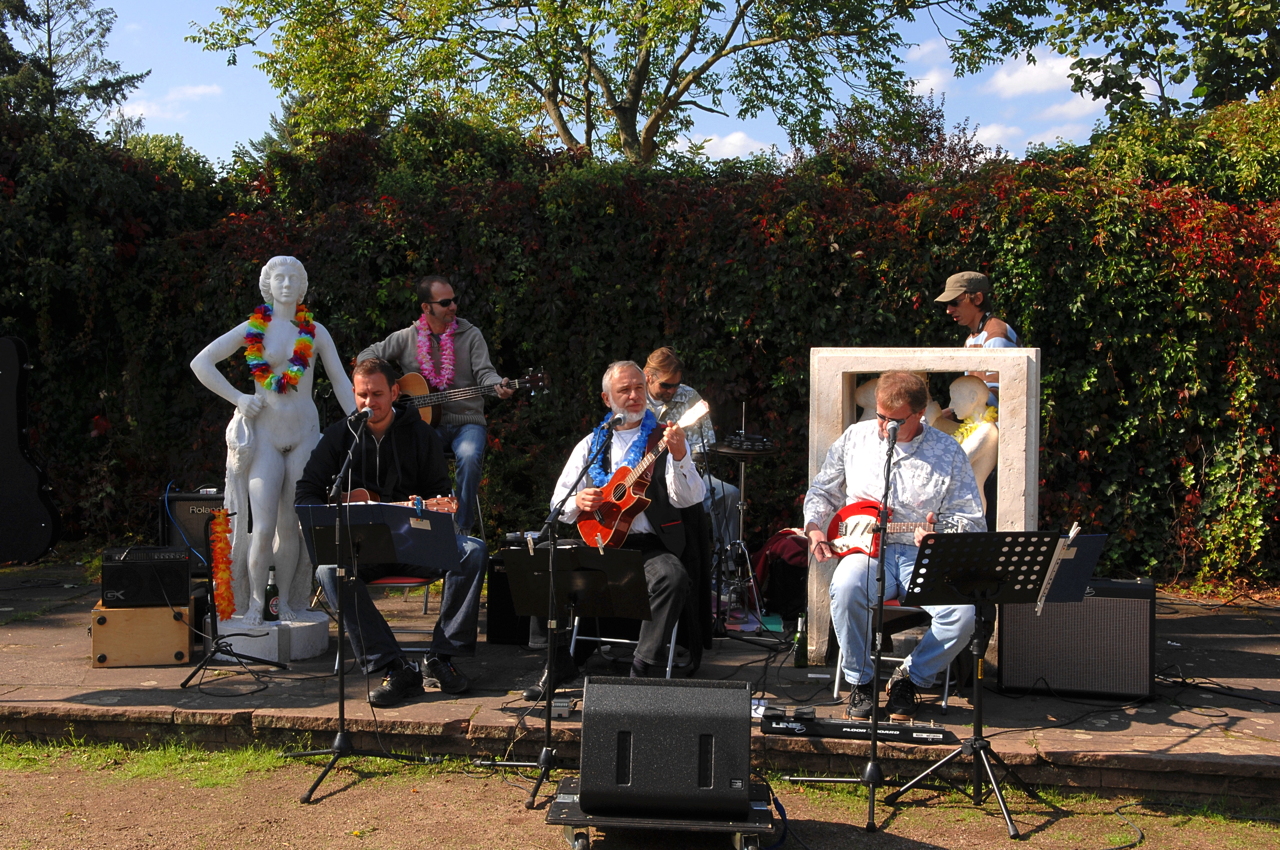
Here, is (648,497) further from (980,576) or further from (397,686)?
(980,576)

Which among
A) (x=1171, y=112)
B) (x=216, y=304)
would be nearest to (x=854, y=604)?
(x=216, y=304)

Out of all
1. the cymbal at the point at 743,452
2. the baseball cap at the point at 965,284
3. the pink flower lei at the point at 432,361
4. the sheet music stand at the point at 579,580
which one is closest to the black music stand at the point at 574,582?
the sheet music stand at the point at 579,580

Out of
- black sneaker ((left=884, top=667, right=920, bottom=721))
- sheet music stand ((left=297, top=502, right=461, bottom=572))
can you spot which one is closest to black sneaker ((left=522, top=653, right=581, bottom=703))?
sheet music stand ((left=297, top=502, right=461, bottom=572))

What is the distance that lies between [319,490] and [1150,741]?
3.73 meters

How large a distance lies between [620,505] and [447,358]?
208 centimetres

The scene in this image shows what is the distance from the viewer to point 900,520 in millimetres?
4633

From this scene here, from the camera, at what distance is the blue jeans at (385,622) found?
4715mm

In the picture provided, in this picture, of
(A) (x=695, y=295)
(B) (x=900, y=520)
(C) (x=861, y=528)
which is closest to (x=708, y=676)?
(C) (x=861, y=528)

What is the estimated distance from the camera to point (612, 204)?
7645 millimetres

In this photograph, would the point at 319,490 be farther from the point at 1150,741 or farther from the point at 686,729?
the point at 1150,741

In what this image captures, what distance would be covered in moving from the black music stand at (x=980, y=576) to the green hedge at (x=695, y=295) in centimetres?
357

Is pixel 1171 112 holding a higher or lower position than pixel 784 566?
higher

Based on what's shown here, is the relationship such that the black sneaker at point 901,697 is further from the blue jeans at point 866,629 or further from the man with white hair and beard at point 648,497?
the man with white hair and beard at point 648,497

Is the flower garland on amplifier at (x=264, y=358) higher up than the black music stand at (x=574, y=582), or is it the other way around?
the flower garland on amplifier at (x=264, y=358)
